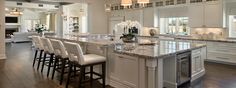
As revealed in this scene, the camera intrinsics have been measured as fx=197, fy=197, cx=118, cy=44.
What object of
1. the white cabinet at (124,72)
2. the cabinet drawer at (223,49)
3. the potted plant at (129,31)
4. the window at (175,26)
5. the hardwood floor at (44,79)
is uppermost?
the window at (175,26)

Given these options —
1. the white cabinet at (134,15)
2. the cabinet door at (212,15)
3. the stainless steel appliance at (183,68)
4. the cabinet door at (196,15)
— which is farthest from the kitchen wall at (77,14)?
the stainless steel appliance at (183,68)

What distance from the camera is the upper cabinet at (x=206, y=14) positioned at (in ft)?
21.3

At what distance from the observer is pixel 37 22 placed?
19688 millimetres

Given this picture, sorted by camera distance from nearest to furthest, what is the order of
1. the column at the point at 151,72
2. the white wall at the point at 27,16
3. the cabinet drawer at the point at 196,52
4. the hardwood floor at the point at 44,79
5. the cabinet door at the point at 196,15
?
the column at the point at 151,72 < the hardwood floor at the point at 44,79 < the cabinet drawer at the point at 196,52 < the cabinet door at the point at 196,15 < the white wall at the point at 27,16

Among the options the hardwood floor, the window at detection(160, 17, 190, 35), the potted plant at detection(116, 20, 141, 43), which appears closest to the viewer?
the hardwood floor

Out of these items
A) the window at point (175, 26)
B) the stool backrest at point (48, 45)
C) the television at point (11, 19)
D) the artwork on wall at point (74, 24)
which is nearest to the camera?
the stool backrest at point (48, 45)

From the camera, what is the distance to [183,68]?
155 inches

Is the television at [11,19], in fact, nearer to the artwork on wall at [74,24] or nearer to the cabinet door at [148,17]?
the artwork on wall at [74,24]

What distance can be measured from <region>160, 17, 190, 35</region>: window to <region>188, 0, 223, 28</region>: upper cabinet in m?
0.57

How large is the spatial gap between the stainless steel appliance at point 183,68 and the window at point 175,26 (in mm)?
3831

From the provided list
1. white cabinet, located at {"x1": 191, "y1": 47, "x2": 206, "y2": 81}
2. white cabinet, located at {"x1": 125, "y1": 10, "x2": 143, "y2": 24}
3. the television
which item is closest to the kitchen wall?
white cabinet, located at {"x1": 125, "y1": 10, "x2": 143, "y2": 24}

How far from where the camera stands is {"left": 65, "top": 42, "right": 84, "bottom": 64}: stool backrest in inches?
138

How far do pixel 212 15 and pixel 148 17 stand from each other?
279cm

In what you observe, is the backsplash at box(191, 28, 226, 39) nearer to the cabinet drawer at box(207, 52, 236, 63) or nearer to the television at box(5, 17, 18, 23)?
the cabinet drawer at box(207, 52, 236, 63)
